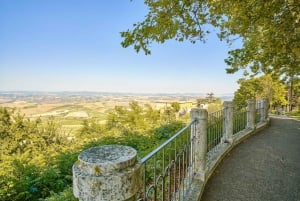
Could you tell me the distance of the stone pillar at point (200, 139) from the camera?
14.0ft

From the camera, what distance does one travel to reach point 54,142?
940 inches

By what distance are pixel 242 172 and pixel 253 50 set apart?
7816 mm

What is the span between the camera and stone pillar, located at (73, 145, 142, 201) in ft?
4.58

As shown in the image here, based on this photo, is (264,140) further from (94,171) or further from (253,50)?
(94,171)

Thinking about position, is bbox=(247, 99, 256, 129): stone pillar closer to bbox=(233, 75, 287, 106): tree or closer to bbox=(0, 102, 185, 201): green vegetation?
bbox=(0, 102, 185, 201): green vegetation

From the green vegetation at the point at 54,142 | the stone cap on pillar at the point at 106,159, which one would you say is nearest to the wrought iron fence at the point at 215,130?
the green vegetation at the point at 54,142

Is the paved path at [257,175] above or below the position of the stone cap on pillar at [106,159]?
below

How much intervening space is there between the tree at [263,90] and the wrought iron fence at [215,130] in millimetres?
24158

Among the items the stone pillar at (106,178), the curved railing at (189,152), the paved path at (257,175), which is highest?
the stone pillar at (106,178)

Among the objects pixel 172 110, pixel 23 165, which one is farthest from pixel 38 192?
pixel 172 110

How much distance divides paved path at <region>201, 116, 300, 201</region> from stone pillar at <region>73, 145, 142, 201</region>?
9.91 ft

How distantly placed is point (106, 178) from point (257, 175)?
15.6 ft

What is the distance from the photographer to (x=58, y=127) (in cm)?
2512

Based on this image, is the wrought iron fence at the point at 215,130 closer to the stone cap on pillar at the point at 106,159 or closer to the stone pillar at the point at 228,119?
the stone pillar at the point at 228,119
